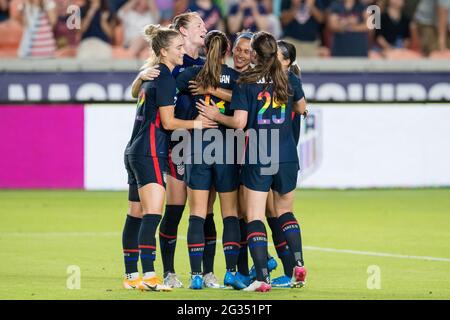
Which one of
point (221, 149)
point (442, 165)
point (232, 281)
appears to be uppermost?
point (221, 149)

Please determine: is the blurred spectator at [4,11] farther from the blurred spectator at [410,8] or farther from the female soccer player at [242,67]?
the female soccer player at [242,67]

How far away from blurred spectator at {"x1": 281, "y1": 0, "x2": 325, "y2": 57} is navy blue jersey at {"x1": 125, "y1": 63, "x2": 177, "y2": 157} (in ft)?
41.2

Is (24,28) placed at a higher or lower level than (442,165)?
higher

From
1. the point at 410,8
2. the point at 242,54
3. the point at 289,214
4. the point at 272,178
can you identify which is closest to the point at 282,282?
the point at 289,214

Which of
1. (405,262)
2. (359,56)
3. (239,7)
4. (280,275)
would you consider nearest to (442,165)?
(359,56)

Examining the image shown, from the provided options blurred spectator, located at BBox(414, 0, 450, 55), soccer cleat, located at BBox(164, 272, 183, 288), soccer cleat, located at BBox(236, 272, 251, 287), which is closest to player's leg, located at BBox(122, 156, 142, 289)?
soccer cleat, located at BBox(164, 272, 183, 288)

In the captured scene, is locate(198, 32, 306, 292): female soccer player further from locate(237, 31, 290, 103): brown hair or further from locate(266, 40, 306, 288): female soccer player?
locate(266, 40, 306, 288): female soccer player

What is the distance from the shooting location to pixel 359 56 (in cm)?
2142

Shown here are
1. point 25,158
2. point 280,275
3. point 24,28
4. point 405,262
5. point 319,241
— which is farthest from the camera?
point 24,28

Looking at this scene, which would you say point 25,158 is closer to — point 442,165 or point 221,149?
point 442,165

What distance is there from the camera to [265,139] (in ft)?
30.8

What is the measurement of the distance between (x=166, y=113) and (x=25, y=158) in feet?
34.8
